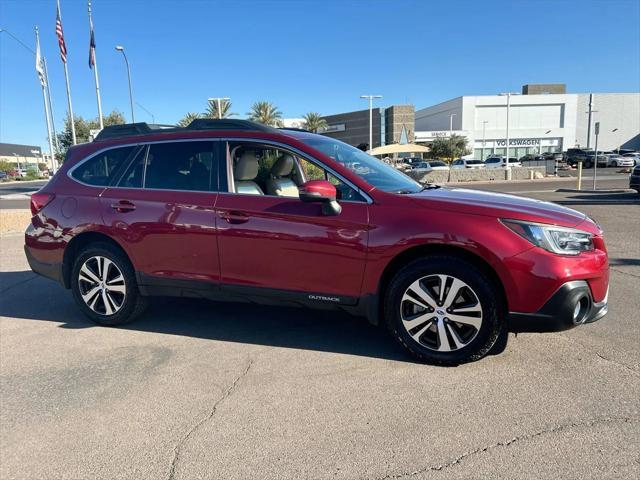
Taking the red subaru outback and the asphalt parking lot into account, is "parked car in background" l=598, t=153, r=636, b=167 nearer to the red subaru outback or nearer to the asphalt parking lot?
the asphalt parking lot

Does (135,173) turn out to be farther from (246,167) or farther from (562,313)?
(562,313)

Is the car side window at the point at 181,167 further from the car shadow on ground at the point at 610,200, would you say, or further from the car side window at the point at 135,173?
the car shadow on ground at the point at 610,200

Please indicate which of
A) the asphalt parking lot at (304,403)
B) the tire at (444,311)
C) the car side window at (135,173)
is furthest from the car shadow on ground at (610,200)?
the car side window at (135,173)

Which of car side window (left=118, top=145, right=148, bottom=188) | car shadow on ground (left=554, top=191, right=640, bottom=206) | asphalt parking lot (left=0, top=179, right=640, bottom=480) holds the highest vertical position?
car side window (left=118, top=145, right=148, bottom=188)

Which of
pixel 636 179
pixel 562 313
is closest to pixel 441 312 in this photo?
pixel 562 313

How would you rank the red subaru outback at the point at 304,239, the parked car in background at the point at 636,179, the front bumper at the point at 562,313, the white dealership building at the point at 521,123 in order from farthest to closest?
the white dealership building at the point at 521,123
the parked car in background at the point at 636,179
the red subaru outback at the point at 304,239
the front bumper at the point at 562,313

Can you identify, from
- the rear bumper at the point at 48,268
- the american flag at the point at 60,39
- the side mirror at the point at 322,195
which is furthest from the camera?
the american flag at the point at 60,39

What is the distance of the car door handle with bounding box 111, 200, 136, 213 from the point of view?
170 inches

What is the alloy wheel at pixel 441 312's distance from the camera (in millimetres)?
3373

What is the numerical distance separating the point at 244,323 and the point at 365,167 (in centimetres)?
194

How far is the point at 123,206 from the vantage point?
4359mm

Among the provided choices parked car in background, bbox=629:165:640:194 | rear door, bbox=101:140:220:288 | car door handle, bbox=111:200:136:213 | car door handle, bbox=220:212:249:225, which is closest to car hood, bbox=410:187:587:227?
car door handle, bbox=220:212:249:225

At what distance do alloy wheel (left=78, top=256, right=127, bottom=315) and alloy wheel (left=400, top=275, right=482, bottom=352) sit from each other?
2767 mm

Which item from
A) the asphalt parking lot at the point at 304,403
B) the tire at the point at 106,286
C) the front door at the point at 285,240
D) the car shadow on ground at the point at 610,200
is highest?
the front door at the point at 285,240
